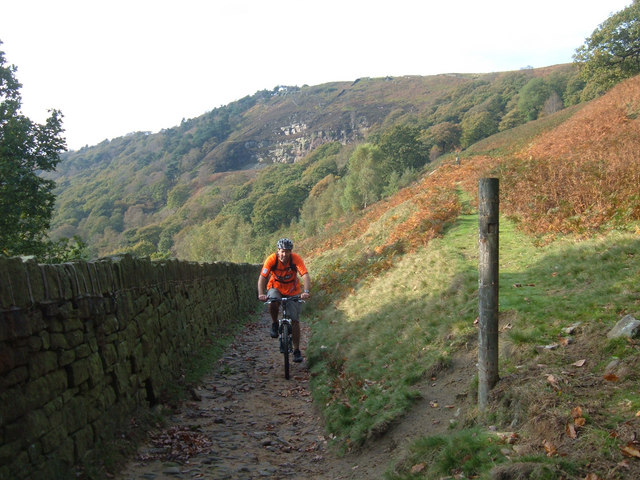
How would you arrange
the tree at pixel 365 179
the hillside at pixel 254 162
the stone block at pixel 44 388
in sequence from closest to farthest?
the stone block at pixel 44 388 < the tree at pixel 365 179 < the hillside at pixel 254 162

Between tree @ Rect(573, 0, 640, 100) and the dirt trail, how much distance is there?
1336 inches

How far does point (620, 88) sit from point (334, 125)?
15719 cm

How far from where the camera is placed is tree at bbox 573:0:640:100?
3241cm

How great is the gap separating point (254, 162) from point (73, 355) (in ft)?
555

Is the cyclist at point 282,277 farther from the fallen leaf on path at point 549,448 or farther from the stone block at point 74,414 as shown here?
the fallen leaf on path at point 549,448

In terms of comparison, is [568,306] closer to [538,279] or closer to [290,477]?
[538,279]

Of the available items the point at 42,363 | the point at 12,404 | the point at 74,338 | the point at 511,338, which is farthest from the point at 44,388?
the point at 511,338

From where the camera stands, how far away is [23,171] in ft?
59.4

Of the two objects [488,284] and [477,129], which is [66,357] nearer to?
[488,284]

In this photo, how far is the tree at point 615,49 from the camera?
106 feet

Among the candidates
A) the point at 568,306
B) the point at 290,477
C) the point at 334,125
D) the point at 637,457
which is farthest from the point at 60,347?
the point at 334,125

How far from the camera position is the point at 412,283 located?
1145 centimetres

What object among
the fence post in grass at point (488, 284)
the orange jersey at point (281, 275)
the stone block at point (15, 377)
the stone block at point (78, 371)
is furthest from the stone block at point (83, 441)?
the orange jersey at point (281, 275)

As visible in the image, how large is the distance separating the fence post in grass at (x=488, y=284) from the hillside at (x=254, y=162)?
33961 mm
